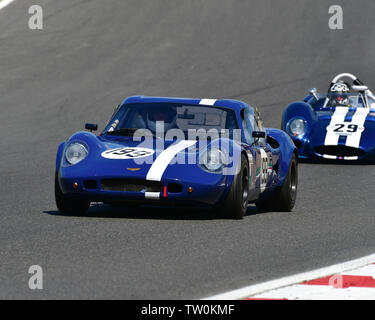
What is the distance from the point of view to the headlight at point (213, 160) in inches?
313

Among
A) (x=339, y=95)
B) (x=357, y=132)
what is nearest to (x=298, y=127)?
(x=357, y=132)

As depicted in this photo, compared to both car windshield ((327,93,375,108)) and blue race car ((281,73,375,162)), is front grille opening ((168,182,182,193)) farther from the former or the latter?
car windshield ((327,93,375,108))

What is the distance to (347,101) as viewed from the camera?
15344mm

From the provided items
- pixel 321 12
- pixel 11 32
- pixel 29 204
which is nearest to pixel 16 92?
pixel 11 32

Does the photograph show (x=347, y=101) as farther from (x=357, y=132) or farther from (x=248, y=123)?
(x=248, y=123)

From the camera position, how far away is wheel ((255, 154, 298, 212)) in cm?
934

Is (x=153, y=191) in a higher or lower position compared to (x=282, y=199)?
higher

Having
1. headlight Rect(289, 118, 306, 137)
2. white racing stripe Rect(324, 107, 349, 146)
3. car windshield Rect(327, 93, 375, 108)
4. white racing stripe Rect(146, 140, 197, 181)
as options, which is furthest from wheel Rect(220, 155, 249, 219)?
car windshield Rect(327, 93, 375, 108)

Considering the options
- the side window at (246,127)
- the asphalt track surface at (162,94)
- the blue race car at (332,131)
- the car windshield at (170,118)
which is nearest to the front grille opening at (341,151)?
the blue race car at (332,131)

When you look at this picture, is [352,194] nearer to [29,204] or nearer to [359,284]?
[29,204]

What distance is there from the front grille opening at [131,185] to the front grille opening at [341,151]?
6721mm

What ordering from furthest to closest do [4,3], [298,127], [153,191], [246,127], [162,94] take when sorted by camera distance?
[4,3] → [162,94] → [298,127] → [246,127] → [153,191]

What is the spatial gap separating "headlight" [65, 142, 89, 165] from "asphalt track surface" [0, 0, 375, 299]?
0.46 m

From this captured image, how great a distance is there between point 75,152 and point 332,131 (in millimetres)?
6735
